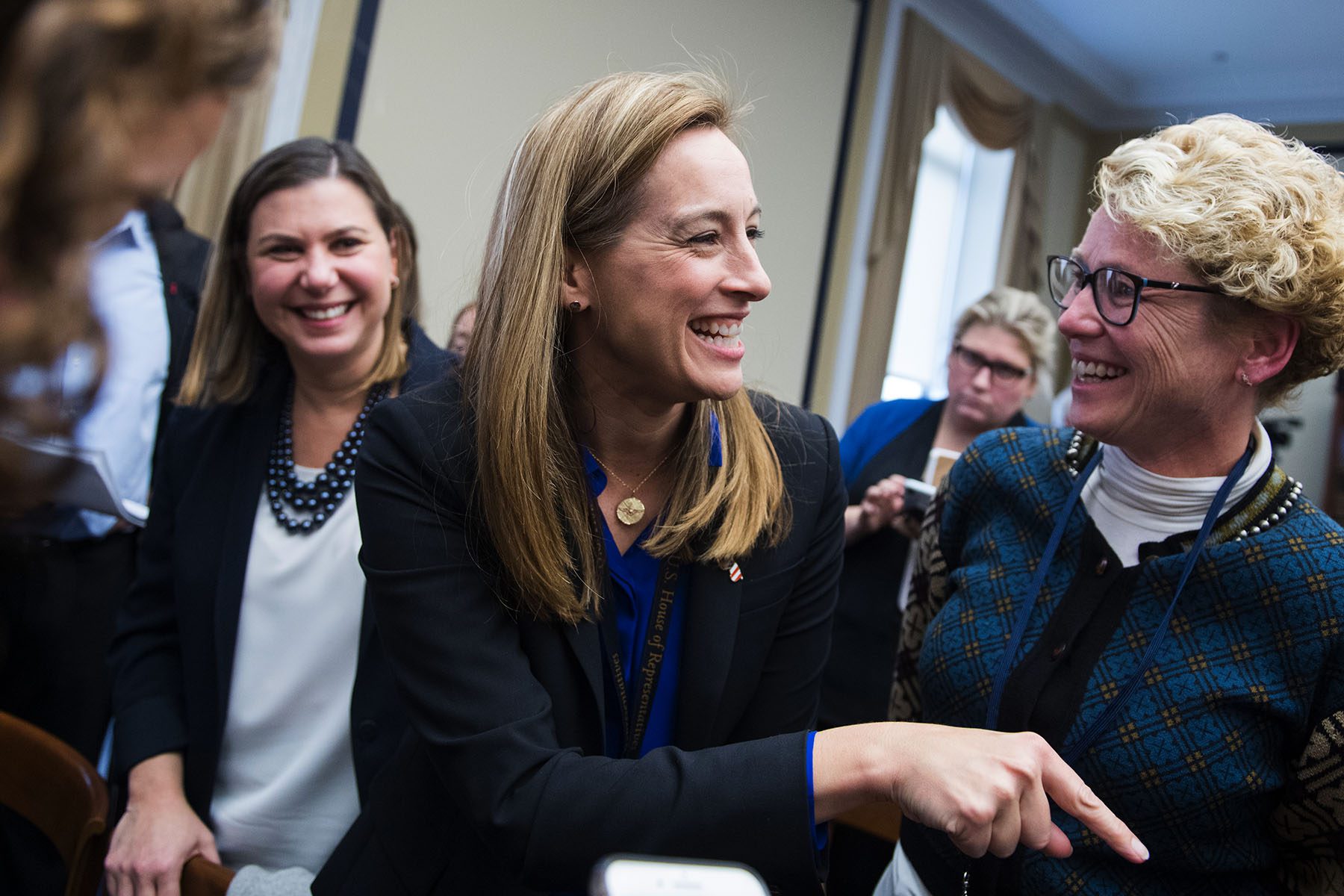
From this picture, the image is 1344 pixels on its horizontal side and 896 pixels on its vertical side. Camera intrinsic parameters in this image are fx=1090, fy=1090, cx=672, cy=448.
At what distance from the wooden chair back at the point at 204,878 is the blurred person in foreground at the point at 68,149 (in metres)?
1.10

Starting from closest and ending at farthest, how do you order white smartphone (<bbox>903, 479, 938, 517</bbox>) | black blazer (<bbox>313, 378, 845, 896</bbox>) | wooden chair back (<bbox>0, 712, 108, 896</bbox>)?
black blazer (<bbox>313, 378, 845, 896</bbox>) < wooden chair back (<bbox>0, 712, 108, 896</bbox>) < white smartphone (<bbox>903, 479, 938, 517</bbox>)

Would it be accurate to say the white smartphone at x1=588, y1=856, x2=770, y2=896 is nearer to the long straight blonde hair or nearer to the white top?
the long straight blonde hair

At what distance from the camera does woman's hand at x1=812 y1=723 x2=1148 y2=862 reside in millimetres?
933

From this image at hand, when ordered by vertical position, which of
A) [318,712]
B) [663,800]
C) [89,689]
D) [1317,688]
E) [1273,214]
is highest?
[1273,214]

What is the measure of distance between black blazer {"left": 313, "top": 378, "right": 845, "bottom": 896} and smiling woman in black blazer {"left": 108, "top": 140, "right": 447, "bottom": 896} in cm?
32

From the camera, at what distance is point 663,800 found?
1.04 metres

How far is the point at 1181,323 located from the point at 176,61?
1.24 metres

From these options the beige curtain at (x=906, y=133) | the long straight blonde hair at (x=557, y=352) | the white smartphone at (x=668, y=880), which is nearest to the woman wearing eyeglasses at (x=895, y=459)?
the long straight blonde hair at (x=557, y=352)

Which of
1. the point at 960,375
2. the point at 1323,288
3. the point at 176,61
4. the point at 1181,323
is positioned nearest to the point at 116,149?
the point at 176,61

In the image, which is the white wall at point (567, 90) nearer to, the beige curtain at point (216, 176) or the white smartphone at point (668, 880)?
the beige curtain at point (216, 176)

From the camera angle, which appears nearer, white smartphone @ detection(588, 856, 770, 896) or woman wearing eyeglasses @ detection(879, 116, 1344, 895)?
white smartphone @ detection(588, 856, 770, 896)

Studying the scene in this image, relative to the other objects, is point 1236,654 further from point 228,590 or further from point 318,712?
point 228,590

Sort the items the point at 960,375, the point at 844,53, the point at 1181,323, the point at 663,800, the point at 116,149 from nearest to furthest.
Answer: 1. the point at 116,149
2. the point at 663,800
3. the point at 1181,323
4. the point at 960,375
5. the point at 844,53

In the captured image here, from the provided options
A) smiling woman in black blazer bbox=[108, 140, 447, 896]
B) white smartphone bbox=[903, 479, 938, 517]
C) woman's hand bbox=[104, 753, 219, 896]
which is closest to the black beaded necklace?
smiling woman in black blazer bbox=[108, 140, 447, 896]
